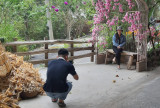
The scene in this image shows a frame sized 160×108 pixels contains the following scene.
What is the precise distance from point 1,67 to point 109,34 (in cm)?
593

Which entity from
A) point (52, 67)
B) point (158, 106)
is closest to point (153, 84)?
point (158, 106)

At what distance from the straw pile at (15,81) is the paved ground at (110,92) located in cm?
22

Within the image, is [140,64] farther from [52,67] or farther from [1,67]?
[1,67]

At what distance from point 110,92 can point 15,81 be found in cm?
227

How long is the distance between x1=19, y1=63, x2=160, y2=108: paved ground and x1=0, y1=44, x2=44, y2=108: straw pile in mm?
223

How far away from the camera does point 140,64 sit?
750cm

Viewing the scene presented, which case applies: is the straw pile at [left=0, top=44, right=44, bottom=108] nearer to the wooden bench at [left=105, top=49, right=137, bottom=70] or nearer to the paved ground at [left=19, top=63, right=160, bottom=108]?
the paved ground at [left=19, top=63, right=160, bottom=108]

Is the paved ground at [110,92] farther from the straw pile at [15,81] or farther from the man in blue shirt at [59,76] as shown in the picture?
the man in blue shirt at [59,76]

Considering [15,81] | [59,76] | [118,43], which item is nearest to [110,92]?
[59,76]

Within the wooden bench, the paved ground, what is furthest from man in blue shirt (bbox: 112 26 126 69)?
the paved ground

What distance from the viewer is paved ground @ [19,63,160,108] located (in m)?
4.41

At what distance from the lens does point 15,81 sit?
499 cm

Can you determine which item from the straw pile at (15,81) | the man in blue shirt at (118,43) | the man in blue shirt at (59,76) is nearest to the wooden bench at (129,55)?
the man in blue shirt at (118,43)

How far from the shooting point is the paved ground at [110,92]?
173 inches
